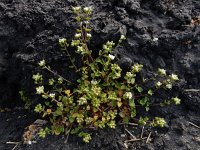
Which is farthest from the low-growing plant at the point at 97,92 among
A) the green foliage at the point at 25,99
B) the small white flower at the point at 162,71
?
the green foliage at the point at 25,99

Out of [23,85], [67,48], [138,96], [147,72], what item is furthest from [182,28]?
[23,85]

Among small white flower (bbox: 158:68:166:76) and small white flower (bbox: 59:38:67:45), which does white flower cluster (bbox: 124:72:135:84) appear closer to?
small white flower (bbox: 158:68:166:76)

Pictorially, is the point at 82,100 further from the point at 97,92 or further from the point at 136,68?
the point at 136,68

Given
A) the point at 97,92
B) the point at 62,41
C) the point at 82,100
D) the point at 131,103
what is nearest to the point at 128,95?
the point at 131,103

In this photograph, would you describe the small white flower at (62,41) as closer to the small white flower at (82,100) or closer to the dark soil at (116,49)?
the dark soil at (116,49)

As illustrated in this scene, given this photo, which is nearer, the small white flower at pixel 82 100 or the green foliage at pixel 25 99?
the small white flower at pixel 82 100

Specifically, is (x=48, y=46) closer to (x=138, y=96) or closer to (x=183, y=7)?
(x=138, y=96)
